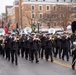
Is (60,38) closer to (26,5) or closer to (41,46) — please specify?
(41,46)

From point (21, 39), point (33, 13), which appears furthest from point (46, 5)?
point (21, 39)

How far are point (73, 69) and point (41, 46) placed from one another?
6.25m

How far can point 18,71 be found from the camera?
13711mm

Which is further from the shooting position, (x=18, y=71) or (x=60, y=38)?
(x=60, y=38)

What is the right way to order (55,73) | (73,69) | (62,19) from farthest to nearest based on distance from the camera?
(62,19) < (73,69) < (55,73)

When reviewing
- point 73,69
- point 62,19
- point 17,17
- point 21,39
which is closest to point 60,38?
point 21,39

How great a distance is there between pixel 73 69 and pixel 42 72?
4.98ft

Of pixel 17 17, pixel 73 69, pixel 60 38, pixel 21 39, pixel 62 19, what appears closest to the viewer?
pixel 73 69

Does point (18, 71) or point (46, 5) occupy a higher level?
point (46, 5)

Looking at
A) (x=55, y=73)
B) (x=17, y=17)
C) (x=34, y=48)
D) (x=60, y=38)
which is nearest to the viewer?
(x=55, y=73)

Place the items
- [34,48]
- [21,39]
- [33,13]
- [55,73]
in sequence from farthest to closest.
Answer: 1. [33,13]
2. [21,39]
3. [34,48]
4. [55,73]

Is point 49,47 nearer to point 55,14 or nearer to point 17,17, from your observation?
point 55,14

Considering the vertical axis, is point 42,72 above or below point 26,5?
below

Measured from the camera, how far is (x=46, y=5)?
92562 millimetres
